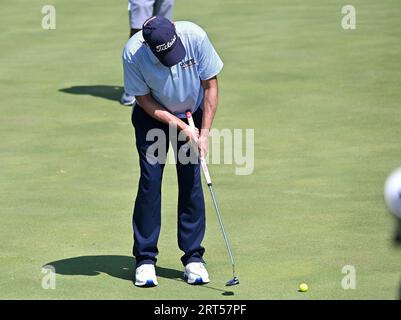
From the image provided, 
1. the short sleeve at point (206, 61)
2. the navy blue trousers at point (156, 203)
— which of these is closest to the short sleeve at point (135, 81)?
the navy blue trousers at point (156, 203)

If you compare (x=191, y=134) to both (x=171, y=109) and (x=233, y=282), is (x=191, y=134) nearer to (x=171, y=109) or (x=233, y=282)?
(x=171, y=109)

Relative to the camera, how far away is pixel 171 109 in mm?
8297

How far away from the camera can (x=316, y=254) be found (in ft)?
29.5

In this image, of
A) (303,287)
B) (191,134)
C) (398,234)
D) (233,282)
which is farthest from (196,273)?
(398,234)

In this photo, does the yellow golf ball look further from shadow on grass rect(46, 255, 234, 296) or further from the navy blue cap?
the navy blue cap

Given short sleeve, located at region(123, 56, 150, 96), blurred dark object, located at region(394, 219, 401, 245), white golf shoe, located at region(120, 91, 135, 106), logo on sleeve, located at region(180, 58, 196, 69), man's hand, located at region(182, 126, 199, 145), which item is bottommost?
white golf shoe, located at region(120, 91, 135, 106)

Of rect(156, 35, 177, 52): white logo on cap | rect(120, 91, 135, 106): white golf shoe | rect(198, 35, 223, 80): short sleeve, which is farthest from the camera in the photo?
rect(120, 91, 135, 106): white golf shoe

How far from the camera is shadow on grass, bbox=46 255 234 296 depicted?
870 cm

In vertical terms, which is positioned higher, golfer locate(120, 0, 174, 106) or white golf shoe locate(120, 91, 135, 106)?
golfer locate(120, 0, 174, 106)

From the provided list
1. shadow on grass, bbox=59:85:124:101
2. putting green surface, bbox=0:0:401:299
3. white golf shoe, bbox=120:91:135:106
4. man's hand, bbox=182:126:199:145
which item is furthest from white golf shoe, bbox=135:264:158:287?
shadow on grass, bbox=59:85:124:101

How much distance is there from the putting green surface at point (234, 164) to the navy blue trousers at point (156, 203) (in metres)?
0.28

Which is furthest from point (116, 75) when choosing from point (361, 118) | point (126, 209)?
point (126, 209)

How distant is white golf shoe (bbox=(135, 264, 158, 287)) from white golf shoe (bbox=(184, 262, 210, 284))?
0.27 m

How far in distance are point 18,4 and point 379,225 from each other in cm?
1353
